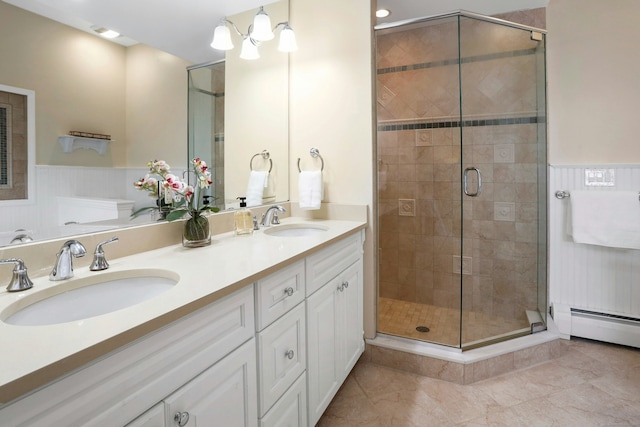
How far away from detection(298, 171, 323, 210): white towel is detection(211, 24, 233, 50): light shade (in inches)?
32.1

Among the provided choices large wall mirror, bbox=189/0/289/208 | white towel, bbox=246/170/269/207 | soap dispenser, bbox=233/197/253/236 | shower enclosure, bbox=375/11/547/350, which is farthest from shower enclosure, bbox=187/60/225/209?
shower enclosure, bbox=375/11/547/350

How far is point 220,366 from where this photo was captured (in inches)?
34.4

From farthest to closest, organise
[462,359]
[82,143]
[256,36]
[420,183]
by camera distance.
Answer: [420,183]
[256,36]
[462,359]
[82,143]

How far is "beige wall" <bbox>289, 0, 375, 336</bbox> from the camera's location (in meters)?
2.05

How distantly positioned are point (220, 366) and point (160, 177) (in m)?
0.79

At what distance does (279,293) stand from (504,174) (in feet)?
6.85

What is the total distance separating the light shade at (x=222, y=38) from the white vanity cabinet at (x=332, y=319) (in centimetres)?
120

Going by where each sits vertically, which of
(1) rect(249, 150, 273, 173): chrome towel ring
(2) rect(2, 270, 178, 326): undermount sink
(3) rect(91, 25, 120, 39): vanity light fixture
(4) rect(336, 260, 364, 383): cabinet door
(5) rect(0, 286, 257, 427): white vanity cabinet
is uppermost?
(3) rect(91, 25, 120, 39): vanity light fixture

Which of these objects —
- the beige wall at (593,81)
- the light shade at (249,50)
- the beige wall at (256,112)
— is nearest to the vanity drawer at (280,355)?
the beige wall at (256,112)

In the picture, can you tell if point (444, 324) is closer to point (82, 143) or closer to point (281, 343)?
point (281, 343)

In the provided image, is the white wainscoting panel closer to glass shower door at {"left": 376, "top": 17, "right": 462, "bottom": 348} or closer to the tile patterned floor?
the tile patterned floor

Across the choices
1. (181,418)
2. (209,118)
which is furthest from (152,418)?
(209,118)

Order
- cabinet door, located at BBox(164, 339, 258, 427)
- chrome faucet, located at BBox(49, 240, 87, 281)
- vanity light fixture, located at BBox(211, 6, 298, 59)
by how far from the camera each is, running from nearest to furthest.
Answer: cabinet door, located at BBox(164, 339, 258, 427) → chrome faucet, located at BBox(49, 240, 87, 281) → vanity light fixture, located at BBox(211, 6, 298, 59)

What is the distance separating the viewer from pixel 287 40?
2.09 m
